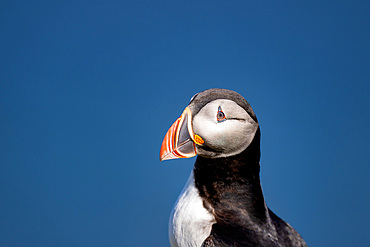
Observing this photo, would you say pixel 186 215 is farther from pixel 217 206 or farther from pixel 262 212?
pixel 262 212

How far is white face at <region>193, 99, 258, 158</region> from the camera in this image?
2.27 metres

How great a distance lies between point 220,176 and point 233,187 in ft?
0.29

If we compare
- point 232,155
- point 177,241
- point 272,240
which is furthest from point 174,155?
point 272,240

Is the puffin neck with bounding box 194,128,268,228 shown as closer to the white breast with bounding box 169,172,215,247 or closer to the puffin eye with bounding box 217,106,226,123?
the white breast with bounding box 169,172,215,247

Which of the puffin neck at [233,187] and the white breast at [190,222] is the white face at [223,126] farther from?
the white breast at [190,222]

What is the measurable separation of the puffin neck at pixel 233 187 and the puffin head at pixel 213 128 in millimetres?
55

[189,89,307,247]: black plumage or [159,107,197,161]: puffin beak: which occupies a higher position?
[159,107,197,161]: puffin beak

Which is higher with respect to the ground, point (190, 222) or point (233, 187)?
point (233, 187)

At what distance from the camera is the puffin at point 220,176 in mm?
2279

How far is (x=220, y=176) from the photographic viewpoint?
2.39m

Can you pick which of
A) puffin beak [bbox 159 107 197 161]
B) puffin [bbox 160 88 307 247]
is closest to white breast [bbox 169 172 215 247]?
puffin [bbox 160 88 307 247]

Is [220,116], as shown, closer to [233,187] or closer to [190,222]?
[233,187]

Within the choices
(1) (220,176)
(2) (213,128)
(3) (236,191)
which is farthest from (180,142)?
(3) (236,191)

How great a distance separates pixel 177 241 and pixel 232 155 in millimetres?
513
